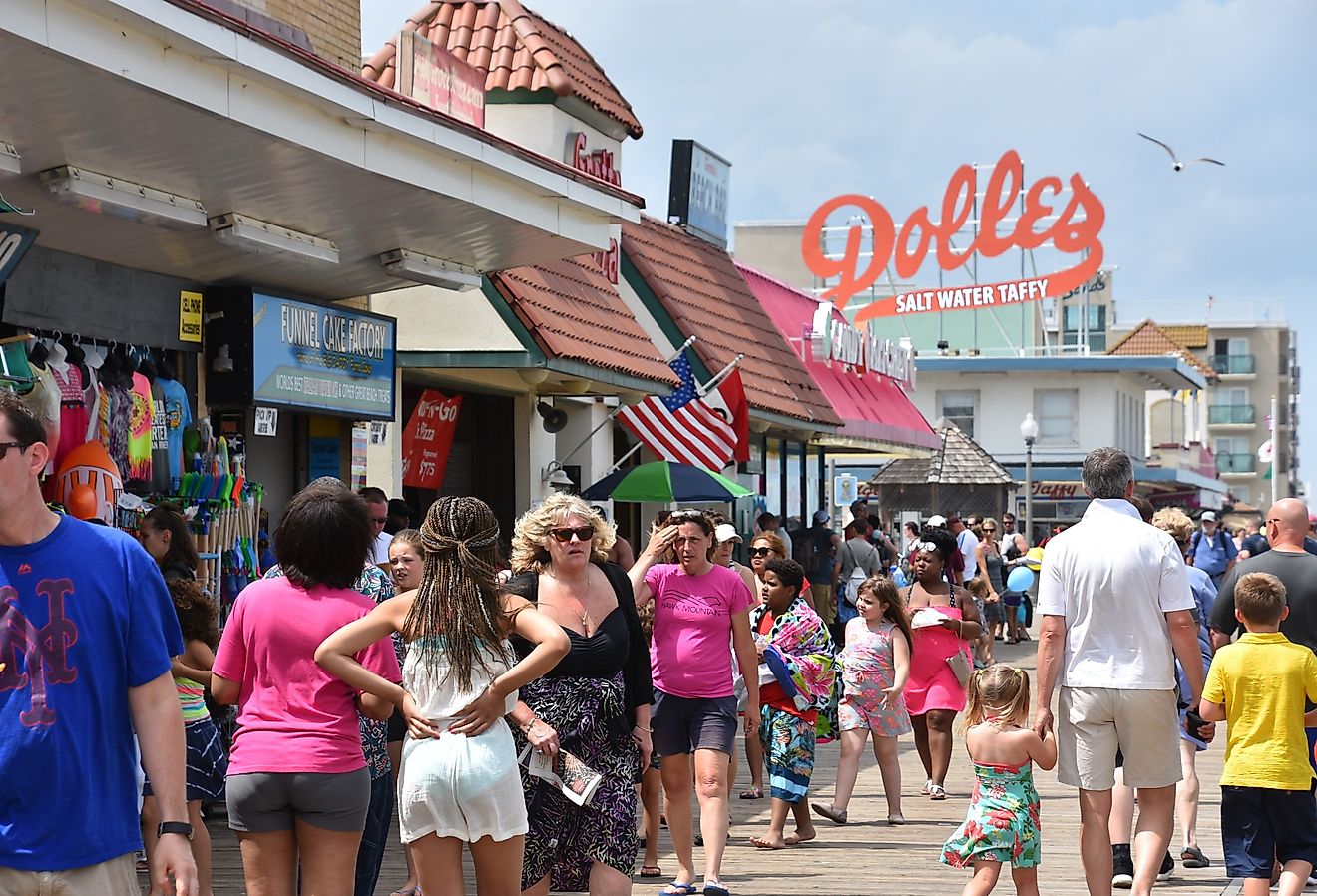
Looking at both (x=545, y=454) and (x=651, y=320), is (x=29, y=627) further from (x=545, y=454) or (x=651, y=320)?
(x=651, y=320)

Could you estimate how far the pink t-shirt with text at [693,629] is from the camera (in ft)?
29.3

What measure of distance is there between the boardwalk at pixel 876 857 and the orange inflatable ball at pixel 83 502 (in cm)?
199

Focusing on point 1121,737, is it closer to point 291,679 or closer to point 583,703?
point 583,703

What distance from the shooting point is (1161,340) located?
244ft

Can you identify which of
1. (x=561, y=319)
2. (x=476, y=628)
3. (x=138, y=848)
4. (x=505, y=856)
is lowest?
(x=505, y=856)

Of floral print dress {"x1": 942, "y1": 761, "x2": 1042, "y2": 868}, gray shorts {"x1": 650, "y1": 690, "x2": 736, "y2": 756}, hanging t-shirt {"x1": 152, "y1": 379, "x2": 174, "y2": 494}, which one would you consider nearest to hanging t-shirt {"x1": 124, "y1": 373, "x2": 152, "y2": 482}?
hanging t-shirt {"x1": 152, "y1": 379, "x2": 174, "y2": 494}

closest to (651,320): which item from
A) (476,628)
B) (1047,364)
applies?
(476,628)

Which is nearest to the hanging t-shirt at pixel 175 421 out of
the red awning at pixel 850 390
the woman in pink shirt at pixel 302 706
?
the woman in pink shirt at pixel 302 706

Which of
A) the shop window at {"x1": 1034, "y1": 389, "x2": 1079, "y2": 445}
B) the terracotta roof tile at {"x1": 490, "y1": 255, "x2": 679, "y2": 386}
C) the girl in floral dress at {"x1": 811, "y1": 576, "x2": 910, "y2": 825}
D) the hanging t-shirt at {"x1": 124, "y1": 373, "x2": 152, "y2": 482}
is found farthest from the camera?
the shop window at {"x1": 1034, "y1": 389, "x2": 1079, "y2": 445}

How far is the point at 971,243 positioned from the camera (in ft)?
149

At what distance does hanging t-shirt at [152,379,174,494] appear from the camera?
10938 mm

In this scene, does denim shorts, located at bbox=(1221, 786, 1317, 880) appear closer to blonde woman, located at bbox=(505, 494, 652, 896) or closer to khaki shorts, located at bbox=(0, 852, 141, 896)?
blonde woman, located at bbox=(505, 494, 652, 896)

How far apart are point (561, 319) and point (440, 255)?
3626 millimetres

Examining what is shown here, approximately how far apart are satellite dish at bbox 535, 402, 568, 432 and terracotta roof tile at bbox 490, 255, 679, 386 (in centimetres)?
79
